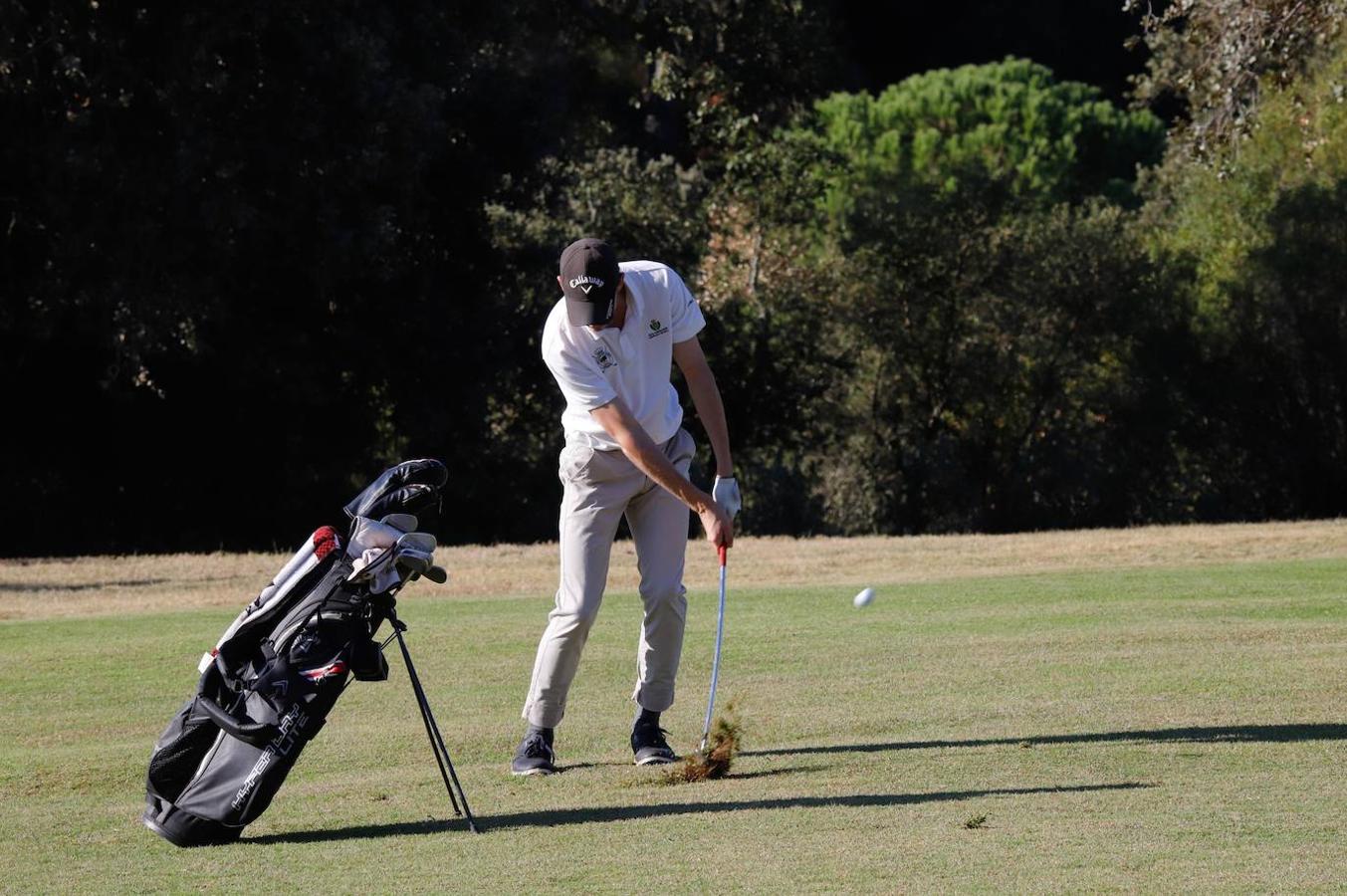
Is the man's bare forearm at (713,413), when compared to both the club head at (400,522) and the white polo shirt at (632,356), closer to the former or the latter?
the white polo shirt at (632,356)

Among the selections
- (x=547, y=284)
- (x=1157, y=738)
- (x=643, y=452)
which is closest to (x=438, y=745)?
(x=643, y=452)

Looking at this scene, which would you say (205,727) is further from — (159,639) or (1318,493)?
(1318,493)

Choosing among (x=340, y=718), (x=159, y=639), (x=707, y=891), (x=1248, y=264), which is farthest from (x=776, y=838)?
(x=1248, y=264)

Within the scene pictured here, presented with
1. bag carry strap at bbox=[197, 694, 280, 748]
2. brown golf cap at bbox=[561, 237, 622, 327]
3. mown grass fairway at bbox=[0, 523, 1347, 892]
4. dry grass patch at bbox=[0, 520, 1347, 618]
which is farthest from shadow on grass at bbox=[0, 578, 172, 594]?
bag carry strap at bbox=[197, 694, 280, 748]

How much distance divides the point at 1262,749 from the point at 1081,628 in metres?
4.18

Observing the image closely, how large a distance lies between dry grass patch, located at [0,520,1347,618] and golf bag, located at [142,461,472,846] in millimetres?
8459

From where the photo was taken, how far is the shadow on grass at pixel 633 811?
6.38 metres

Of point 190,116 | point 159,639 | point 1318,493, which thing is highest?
point 190,116

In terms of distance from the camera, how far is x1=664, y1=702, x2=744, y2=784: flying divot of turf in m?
7.13

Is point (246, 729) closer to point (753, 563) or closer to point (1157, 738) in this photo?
point (1157, 738)

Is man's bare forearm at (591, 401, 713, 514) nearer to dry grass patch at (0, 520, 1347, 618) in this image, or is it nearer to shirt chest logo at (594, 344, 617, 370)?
shirt chest logo at (594, 344, 617, 370)

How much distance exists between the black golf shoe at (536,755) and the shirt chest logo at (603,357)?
1398mm

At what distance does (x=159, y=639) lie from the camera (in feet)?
40.3

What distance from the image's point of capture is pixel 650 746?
7.50 meters
